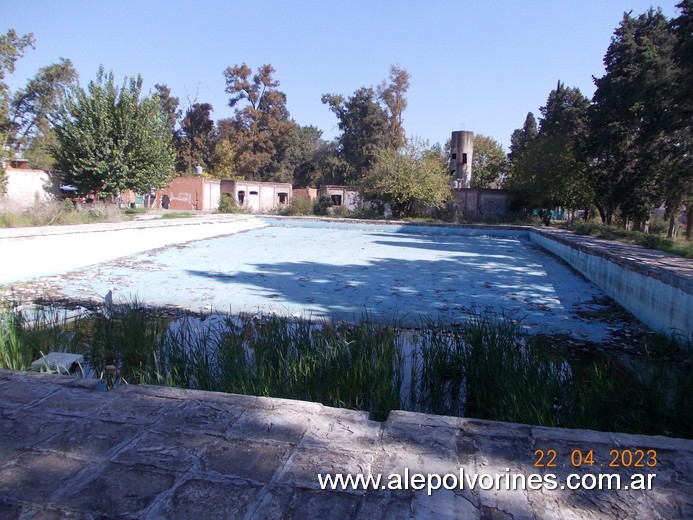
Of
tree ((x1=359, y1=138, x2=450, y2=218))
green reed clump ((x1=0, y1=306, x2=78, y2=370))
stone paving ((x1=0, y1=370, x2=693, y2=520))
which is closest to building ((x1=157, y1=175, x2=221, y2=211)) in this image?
tree ((x1=359, y1=138, x2=450, y2=218))

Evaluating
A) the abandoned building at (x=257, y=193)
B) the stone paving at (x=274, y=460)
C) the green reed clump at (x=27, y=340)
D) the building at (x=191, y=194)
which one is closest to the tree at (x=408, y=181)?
the abandoned building at (x=257, y=193)

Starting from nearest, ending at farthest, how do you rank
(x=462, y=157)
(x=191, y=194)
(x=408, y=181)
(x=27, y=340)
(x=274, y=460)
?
(x=274, y=460) < (x=27, y=340) < (x=408, y=181) < (x=191, y=194) < (x=462, y=157)

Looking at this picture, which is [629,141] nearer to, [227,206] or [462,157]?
[462,157]

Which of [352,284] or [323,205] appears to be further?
[323,205]

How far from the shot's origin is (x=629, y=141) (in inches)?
834

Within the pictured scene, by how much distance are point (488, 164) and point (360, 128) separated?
36.9ft

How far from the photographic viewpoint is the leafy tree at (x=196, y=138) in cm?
4191

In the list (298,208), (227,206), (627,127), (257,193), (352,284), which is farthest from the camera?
(257,193)

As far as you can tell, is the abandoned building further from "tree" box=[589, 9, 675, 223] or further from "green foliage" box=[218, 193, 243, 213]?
"tree" box=[589, 9, 675, 223]

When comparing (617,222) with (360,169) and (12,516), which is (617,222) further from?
(12,516)

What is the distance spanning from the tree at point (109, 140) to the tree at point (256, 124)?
21.4 m

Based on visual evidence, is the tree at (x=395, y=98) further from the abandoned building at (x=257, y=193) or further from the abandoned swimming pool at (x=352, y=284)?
the abandoned swimming pool at (x=352, y=284)

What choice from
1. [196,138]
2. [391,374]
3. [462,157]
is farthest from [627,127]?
[196,138]

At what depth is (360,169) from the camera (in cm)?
4041
